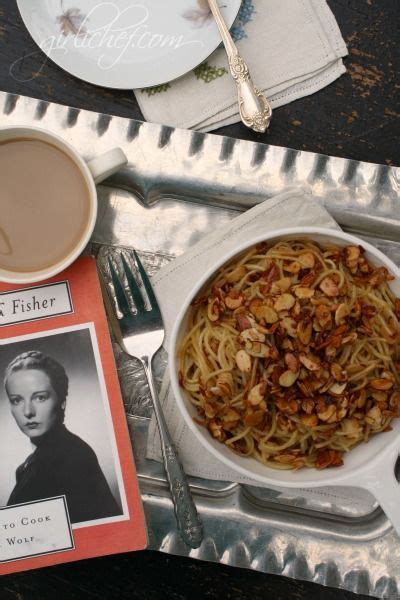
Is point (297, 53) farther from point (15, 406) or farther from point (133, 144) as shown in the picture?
point (15, 406)

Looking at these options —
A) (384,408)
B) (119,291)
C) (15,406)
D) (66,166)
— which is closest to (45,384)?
(15,406)

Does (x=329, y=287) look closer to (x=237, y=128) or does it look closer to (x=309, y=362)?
(x=309, y=362)

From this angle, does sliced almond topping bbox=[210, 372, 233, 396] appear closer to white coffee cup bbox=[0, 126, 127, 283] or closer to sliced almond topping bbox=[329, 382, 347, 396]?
sliced almond topping bbox=[329, 382, 347, 396]

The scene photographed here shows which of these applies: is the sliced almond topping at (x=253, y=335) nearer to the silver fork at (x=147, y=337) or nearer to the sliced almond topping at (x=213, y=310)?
the sliced almond topping at (x=213, y=310)

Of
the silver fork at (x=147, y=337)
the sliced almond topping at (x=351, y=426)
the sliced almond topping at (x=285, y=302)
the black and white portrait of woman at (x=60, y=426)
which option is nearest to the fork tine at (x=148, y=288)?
the silver fork at (x=147, y=337)

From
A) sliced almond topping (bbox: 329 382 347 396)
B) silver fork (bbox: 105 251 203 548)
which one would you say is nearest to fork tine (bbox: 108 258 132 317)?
silver fork (bbox: 105 251 203 548)

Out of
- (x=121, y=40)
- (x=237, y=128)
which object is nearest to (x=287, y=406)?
(x=237, y=128)
